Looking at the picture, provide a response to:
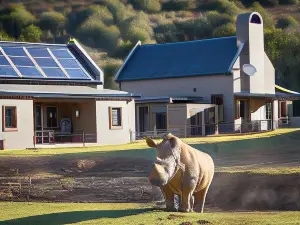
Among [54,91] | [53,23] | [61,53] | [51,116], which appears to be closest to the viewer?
[54,91]

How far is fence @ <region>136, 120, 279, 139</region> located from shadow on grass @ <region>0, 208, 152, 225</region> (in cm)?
2864

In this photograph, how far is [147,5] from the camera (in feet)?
513

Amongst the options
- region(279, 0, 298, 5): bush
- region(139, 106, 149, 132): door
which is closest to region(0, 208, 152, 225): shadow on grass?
region(139, 106, 149, 132): door

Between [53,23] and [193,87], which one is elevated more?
[53,23]

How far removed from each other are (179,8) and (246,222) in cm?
13204

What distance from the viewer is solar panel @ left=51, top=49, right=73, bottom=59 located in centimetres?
5657

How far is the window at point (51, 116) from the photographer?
55312 millimetres

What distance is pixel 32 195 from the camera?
1427 inches

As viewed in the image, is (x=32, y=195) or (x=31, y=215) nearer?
(x=31, y=215)

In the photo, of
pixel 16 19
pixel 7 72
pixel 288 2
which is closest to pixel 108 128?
pixel 7 72

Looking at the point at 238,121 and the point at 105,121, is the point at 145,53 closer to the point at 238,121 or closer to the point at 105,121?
the point at 238,121

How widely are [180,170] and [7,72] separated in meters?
26.0

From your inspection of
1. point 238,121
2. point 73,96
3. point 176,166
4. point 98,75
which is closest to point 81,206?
point 176,166

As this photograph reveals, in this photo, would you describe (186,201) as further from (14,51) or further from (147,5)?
(147,5)
